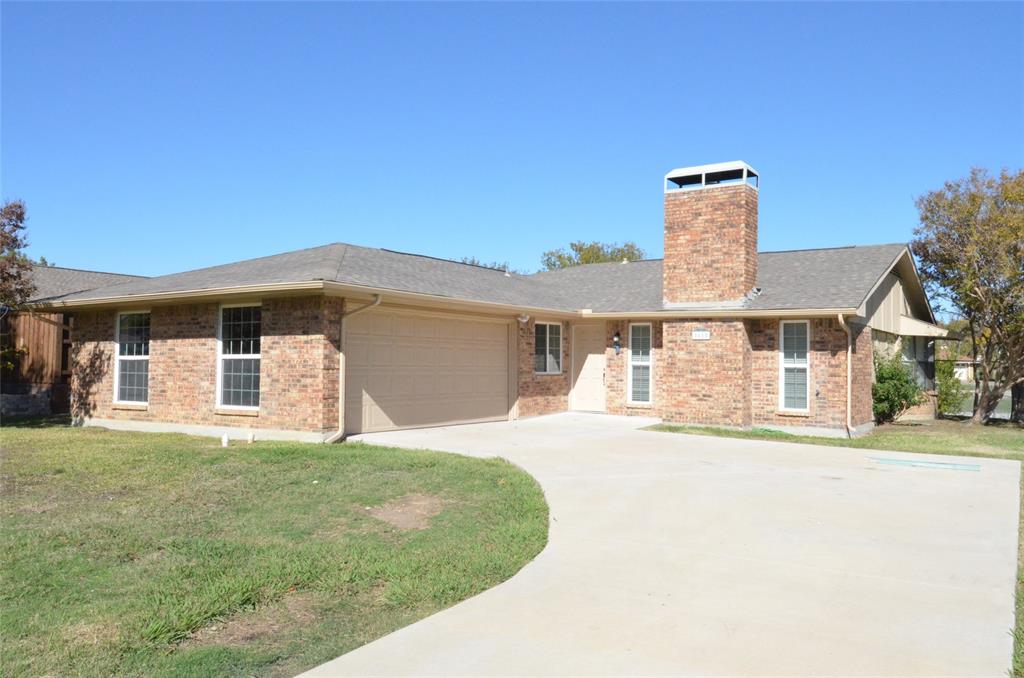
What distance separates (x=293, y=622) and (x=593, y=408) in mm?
14394

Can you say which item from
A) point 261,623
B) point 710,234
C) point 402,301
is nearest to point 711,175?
point 710,234

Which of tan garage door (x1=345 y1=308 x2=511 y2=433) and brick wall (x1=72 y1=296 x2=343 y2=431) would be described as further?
tan garage door (x1=345 y1=308 x2=511 y2=433)

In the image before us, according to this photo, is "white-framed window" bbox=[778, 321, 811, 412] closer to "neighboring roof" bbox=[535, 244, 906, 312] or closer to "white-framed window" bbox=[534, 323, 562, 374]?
"neighboring roof" bbox=[535, 244, 906, 312]

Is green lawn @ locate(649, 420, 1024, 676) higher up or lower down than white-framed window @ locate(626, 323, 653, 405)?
lower down

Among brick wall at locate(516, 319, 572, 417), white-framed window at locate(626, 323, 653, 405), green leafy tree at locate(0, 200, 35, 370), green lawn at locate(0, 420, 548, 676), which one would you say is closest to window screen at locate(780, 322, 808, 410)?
white-framed window at locate(626, 323, 653, 405)

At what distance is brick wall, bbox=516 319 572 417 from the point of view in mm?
17250

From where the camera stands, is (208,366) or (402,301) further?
(208,366)

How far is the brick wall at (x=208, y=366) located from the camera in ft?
41.3

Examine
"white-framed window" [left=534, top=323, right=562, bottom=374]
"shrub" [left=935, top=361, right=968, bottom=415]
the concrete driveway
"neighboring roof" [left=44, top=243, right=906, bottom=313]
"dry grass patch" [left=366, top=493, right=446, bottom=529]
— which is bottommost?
the concrete driveway

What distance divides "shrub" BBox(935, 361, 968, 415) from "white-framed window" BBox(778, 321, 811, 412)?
771 centimetres

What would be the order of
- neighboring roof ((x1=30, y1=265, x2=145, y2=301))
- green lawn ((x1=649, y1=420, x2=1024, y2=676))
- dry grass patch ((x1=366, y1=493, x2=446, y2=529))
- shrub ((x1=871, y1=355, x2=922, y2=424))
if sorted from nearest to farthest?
1. dry grass patch ((x1=366, y1=493, x2=446, y2=529))
2. green lawn ((x1=649, y1=420, x2=1024, y2=676))
3. shrub ((x1=871, y1=355, x2=922, y2=424))
4. neighboring roof ((x1=30, y1=265, x2=145, y2=301))

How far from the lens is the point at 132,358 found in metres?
15.7

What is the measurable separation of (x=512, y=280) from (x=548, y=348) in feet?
7.82

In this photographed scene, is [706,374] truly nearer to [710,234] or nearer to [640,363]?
[640,363]
